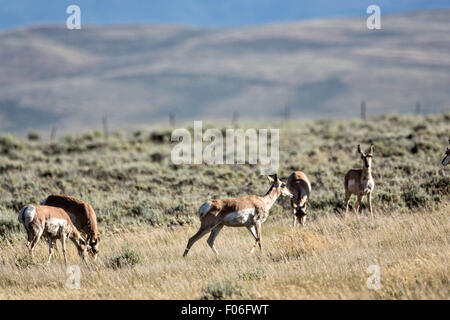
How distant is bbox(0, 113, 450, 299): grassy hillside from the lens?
352 inches

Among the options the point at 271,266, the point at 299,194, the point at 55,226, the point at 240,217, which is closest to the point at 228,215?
the point at 240,217

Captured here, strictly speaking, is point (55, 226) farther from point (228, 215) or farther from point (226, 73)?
point (226, 73)

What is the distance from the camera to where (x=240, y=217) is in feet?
38.6

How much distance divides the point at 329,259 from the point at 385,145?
16.5m

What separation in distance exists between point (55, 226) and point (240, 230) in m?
4.71

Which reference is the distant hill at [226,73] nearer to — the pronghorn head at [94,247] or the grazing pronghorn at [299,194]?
the grazing pronghorn at [299,194]

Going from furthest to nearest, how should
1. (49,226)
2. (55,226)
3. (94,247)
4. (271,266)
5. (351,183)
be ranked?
(351,183)
(94,247)
(55,226)
(49,226)
(271,266)

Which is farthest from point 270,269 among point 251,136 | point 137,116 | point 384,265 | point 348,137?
point 137,116

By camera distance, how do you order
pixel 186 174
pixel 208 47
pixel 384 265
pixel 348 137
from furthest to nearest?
pixel 208 47
pixel 348 137
pixel 186 174
pixel 384 265

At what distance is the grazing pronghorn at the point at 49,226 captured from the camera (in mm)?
11031

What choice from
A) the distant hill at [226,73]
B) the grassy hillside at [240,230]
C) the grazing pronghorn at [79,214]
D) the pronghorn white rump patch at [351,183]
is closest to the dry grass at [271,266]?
the grassy hillside at [240,230]

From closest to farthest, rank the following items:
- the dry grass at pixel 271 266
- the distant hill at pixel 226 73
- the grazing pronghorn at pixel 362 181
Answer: the dry grass at pixel 271 266
the grazing pronghorn at pixel 362 181
the distant hill at pixel 226 73

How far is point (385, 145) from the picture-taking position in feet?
84.2
